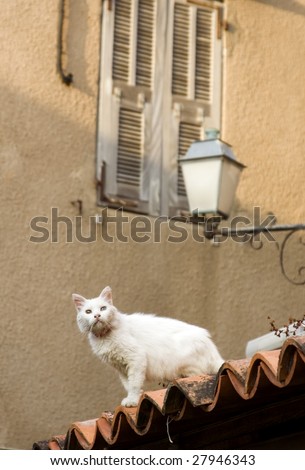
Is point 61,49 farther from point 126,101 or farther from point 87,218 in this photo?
point 87,218

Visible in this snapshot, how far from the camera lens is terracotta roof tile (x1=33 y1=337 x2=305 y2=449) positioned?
232 inches

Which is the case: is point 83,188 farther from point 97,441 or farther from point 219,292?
point 97,441

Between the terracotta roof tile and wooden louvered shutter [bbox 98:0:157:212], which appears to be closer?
the terracotta roof tile

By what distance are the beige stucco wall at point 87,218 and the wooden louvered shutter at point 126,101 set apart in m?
0.15

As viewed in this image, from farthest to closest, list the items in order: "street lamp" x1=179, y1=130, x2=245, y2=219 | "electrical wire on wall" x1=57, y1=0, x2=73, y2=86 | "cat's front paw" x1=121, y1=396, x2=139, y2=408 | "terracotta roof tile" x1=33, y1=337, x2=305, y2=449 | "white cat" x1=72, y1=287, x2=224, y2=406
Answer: "electrical wire on wall" x1=57, y1=0, x2=73, y2=86, "street lamp" x1=179, y1=130, x2=245, y2=219, "white cat" x1=72, y1=287, x2=224, y2=406, "cat's front paw" x1=121, y1=396, x2=139, y2=408, "terracotta roof tile" x1=33, y1=337, x2=305, y2=449

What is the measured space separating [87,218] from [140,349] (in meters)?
3.57

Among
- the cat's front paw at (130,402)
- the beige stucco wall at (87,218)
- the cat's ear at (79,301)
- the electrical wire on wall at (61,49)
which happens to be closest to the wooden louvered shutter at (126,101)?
the beige stucco wall at (87,218)

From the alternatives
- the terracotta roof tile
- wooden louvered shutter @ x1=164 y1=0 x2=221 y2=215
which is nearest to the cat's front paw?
the terracotta roof tile

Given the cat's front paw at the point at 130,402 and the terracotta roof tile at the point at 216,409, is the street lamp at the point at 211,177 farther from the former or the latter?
the terracotta roof tile at the point at 216,409

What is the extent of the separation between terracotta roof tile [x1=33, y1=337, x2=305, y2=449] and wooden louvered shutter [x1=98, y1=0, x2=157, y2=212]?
4138 millimetres

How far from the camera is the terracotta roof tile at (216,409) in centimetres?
590

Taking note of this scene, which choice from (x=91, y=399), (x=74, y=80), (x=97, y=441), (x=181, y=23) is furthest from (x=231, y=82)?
(x=97, y=441)

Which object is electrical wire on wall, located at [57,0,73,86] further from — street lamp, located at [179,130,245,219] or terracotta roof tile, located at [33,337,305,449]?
terracotta roof tile, located at [33,337,305,449]

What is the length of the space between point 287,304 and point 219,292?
812mm
